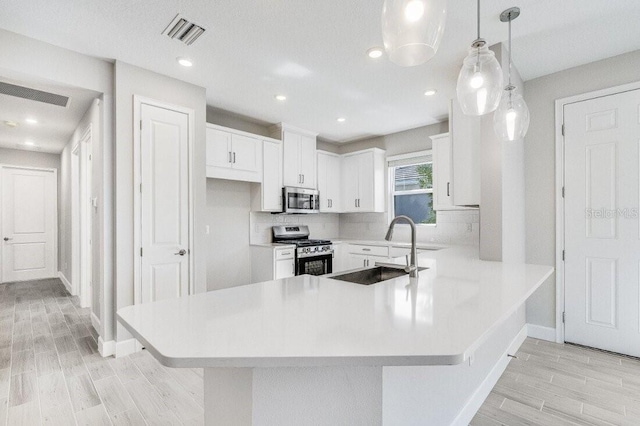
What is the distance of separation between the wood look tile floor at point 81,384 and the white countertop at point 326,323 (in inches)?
47.4

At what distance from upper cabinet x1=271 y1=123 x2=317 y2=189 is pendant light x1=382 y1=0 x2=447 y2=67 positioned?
3567mm

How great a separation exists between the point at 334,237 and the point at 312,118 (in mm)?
2391

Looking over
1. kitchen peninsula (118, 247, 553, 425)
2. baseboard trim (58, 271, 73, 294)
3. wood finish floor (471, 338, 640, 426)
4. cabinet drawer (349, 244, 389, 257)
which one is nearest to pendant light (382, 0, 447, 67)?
kitchen peninsula (118, 247, 553, 425)

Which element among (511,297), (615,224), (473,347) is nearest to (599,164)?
(615,224)

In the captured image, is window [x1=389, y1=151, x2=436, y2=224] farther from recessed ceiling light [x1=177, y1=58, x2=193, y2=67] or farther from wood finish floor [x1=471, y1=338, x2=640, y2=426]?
recessed ceiling light [x1=177, y1=58, x2=193, y2=67]

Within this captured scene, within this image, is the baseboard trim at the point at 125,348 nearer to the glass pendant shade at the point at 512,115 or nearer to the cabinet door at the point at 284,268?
the cabinet door at the point at 284,268

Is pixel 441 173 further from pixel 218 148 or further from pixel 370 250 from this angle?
pixel 218 148

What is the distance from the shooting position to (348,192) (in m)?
5.56

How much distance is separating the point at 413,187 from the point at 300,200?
73.5 inches

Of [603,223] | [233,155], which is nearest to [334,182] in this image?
[233,155]

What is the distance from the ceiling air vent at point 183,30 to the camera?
7.48ft

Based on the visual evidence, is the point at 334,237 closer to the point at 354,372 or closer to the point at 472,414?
the point at 472,414

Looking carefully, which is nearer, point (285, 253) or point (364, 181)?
point (285, 253)

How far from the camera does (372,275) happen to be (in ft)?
7.22
